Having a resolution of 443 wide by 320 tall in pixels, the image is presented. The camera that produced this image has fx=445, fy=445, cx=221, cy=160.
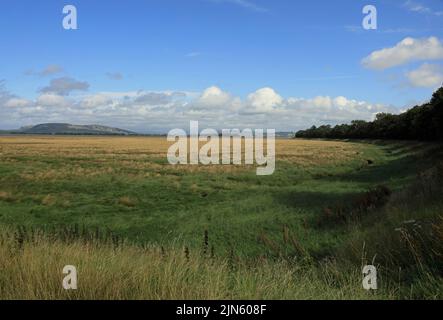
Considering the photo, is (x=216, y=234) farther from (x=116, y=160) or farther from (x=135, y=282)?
(x=116, y=160)

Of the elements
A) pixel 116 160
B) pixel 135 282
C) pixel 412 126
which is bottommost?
pixel 116 160

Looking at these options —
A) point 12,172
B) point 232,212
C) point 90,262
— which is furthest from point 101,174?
point 90,262

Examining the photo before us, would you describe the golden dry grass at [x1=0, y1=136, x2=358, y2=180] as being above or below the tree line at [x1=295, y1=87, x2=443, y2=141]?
below

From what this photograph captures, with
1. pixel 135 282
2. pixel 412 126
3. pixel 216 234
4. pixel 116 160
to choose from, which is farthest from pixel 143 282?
pixel 412 126

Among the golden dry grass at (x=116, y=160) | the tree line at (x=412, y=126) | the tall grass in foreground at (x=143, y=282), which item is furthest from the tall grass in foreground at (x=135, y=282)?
the tree line at (x=412, y=126)

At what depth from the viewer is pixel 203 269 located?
6.72 m

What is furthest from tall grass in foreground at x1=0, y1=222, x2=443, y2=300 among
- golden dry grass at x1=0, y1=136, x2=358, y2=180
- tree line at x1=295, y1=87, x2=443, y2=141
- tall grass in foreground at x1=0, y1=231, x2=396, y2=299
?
tree line at x1=295, y1=87, x2=443, y2=141

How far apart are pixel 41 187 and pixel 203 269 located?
1267 inches

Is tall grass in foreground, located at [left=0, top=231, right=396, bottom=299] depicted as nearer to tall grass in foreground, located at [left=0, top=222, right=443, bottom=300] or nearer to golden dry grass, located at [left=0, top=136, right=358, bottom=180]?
tall grass in foreground, located at [left=0, top=222, right=443, bottom=300]

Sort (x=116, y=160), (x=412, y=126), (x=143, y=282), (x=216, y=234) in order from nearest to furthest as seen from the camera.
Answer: (x=143, y=282) < (x=216, y=234) < (x=116, y=160) < (x=412, y=126)

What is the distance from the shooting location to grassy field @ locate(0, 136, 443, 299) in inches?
230

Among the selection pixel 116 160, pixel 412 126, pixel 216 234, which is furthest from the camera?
pixel 412 126

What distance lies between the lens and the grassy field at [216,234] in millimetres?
5832

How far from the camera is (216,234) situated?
20.2m
